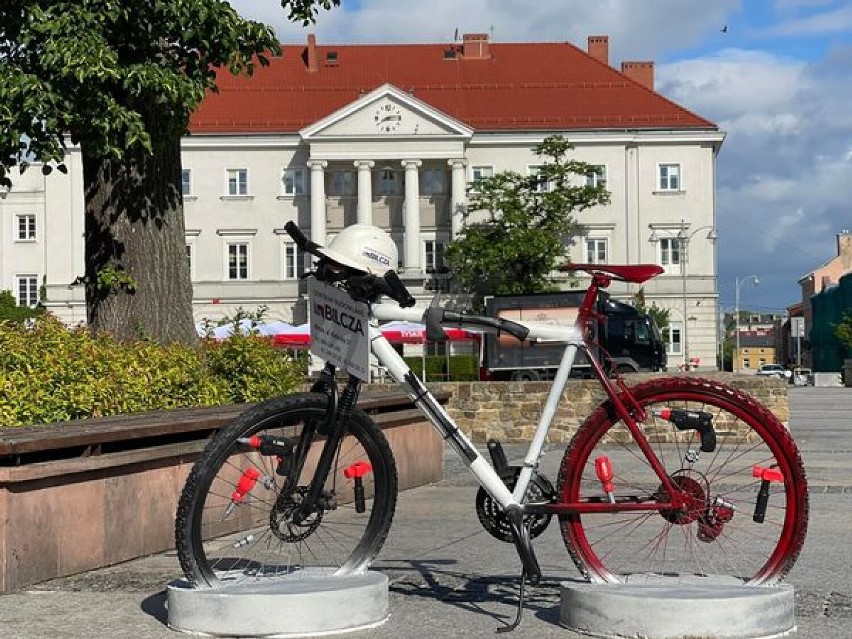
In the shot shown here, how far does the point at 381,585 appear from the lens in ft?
18.0

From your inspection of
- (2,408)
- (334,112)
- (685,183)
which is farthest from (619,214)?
(2,408)

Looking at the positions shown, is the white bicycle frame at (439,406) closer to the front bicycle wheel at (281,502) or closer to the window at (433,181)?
the front bicycle wheel at (281,502)

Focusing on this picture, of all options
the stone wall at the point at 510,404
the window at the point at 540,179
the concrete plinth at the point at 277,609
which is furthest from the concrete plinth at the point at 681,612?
the window at the point at 540,179

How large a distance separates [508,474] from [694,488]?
72cm

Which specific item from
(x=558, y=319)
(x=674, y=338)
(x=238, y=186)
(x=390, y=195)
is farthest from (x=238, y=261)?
(x=558, y=319)

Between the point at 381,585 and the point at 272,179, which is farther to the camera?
the point at 272,179

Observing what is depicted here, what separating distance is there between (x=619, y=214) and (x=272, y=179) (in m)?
20.1

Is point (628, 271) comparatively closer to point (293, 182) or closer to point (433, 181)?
point (433, 181)

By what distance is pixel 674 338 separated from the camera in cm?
8175

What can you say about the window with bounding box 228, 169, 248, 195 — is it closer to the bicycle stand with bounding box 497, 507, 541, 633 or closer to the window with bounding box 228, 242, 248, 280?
the window with bounding box 228, 242, 248, 280

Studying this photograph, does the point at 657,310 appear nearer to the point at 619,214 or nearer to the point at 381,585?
the point at 619,214

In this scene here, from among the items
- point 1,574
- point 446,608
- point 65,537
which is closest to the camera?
point 446,608

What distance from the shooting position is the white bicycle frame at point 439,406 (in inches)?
219

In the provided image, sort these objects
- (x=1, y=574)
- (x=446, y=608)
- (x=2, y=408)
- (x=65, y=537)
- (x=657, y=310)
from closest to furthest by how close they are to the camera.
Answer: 1. (x=446, y=608)
2. (x=1, y=574)
3. (x=65, y=537)
4. (x=2, y=408)
5. (x=657, y=310)
